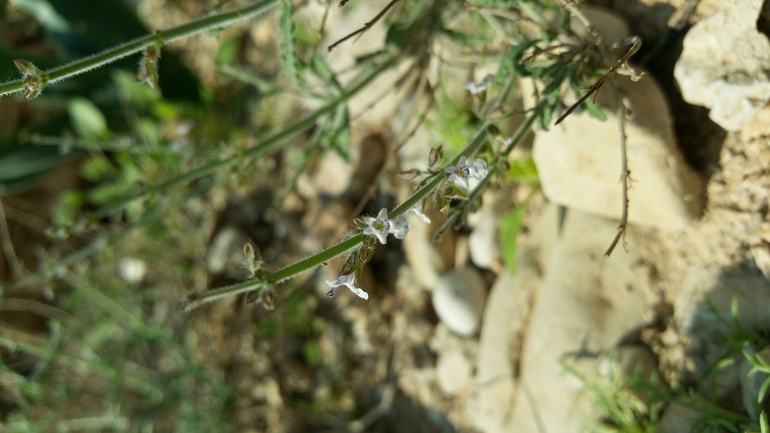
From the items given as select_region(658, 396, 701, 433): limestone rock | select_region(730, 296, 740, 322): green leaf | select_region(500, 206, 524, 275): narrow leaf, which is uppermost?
select_region(500, 206, 524, 275): narrow leaf

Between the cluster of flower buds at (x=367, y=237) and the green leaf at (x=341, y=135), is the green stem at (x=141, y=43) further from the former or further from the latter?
the cluster of flower buds at (x=367, y=237)

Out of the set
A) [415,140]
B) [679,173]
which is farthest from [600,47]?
[415,140]

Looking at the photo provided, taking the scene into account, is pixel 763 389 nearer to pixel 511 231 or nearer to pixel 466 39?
pixel 511 231

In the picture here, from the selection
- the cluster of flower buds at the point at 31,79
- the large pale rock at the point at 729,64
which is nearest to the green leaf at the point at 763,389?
the large pale rock at the point at 729,64

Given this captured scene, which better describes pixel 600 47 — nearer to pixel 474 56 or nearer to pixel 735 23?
pixel 735 23

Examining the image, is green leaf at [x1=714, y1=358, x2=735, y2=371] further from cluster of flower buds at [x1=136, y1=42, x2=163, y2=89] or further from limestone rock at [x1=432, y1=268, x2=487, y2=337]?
cluster of flower buds at [x1=136, y1=42, x2=163, y2=89]

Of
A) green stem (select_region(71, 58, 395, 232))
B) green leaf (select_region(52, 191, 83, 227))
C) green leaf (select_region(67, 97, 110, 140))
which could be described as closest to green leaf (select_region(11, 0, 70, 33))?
green leaf (select_region(67, 97, 110, 140))

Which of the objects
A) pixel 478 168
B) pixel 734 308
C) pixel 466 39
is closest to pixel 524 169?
pixel 466 39
